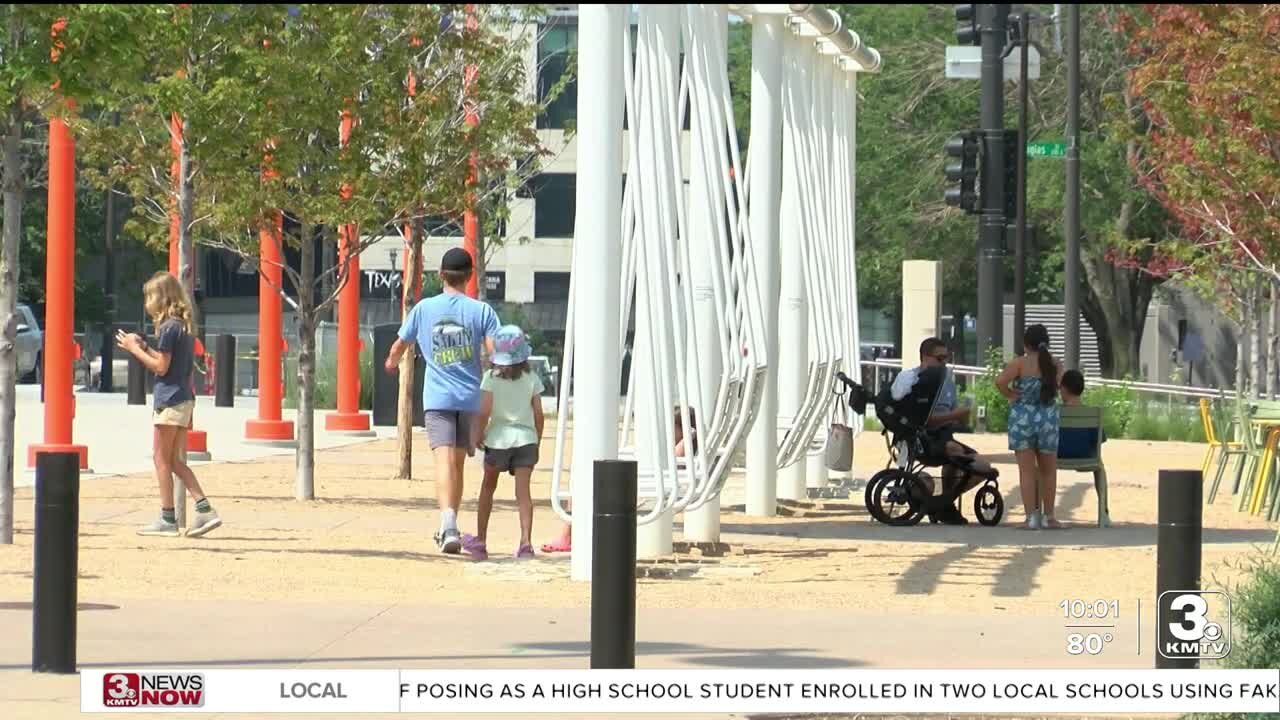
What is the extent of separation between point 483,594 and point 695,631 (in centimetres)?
177

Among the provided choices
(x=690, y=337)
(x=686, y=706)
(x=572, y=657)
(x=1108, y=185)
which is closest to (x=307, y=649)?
(x=572, y=657)

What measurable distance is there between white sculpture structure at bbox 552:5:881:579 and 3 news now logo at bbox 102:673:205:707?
4.04m

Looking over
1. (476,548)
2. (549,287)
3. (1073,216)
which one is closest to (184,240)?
(476,548)

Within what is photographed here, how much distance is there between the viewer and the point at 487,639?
392 inches

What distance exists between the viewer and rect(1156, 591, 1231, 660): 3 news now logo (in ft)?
26.3

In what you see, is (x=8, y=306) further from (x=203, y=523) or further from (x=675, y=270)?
(x=675, y=270)

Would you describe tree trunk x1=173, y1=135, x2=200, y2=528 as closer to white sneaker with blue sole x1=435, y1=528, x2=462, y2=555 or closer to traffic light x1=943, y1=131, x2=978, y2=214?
white sneaker with blue sole x1=435, y1=528, x2=462, y2=555

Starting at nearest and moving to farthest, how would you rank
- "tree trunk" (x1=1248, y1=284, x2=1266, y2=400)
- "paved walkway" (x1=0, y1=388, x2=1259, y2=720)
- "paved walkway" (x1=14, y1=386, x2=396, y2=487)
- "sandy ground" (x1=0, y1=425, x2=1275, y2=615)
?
1. "paved walkway" (x1=0, y1=388, x2=1259, y2=720)
2. "sandy ground" (x1=0, y1=425, x2=1275, y2=615)
3. "paved walkway" (x1=14, y1=386, x2=396, y2=487)
4. "tree trunk" (x1=1248, y1=284, x2=1266, y2=400)

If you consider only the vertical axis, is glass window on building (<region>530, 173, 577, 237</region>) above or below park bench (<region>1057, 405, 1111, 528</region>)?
above

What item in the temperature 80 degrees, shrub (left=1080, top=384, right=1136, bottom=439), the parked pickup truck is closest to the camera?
the temperature 80 degrees

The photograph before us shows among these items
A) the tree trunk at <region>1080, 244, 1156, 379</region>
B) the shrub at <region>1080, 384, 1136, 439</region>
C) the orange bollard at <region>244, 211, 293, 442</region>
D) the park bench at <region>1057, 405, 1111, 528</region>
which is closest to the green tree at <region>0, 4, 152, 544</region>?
the park bench at <region>1057, 405, 1111, 528</region>

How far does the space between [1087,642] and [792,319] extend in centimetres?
874

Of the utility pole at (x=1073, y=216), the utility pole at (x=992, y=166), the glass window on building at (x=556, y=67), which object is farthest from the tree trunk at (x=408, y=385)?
the utility pole at (x=1073, y=216)

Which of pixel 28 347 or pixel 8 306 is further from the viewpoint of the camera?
pixel 28 347
